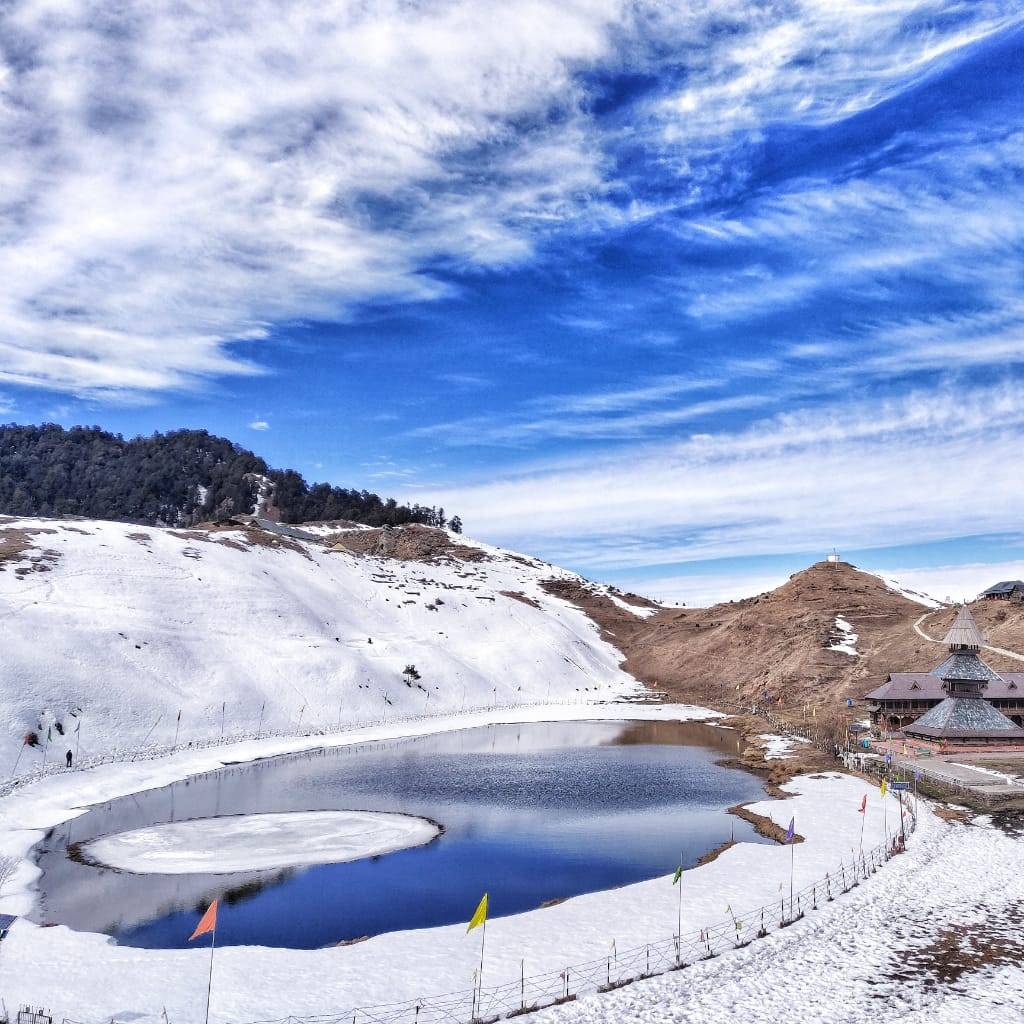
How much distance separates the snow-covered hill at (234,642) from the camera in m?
65.7

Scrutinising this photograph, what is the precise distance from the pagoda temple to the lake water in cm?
1903

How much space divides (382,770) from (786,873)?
116 ft

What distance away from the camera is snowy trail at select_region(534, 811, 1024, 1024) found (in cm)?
2352

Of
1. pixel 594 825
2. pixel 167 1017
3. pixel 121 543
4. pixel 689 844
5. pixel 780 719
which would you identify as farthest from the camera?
pixel 121 543

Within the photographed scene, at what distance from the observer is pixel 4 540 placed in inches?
3807

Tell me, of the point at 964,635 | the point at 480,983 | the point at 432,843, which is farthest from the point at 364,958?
the point at 964,635

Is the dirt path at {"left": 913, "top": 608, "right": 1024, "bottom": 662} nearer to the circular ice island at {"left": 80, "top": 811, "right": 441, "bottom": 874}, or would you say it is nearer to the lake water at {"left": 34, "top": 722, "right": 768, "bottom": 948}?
the lake water at {"left": 34, "top": 722, "right": 768, "bottom": 948}

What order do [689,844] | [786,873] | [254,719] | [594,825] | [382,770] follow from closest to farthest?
[786,873], [689,844], [594,825], [382,770], [254,719]

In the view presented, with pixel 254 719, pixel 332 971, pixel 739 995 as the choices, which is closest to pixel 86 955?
pixel 332 971

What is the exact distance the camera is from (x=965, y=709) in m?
72.9

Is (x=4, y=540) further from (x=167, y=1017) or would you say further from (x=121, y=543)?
(x=167, y=1017)

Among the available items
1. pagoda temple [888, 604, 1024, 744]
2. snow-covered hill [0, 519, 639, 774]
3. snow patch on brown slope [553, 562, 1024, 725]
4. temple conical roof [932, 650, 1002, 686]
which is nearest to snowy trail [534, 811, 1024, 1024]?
pagoda temple [888, 604, 1024, 744]

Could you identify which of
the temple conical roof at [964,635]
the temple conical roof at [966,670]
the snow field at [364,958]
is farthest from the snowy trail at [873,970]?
the temple conical roof at [964,635]

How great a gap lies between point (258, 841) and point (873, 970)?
99.0ft
